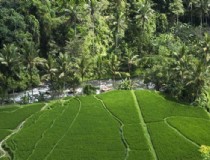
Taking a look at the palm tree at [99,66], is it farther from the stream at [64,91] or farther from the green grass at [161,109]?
the green grass at [161,109]

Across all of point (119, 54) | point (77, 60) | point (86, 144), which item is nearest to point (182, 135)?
point (86, 144)

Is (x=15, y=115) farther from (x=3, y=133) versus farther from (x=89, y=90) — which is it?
(x=89, y=90)

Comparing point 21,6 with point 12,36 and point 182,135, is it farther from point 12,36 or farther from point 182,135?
point 182,135

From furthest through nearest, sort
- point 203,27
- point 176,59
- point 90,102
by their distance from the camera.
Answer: point 203,27, point 176,59, point 90,102

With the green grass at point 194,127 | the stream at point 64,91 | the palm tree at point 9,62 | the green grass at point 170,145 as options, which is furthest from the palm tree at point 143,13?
the green grass at point 170,145

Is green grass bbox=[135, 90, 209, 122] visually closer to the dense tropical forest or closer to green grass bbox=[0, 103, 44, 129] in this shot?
the dense tropical forest

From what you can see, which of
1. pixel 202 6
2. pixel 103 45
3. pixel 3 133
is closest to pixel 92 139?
pixel 3 133
